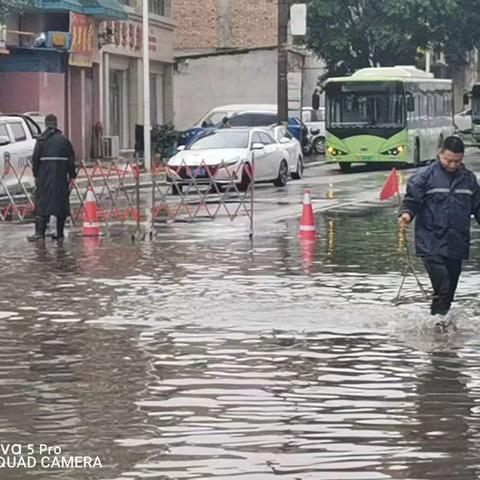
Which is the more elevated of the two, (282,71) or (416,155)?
(282,71)

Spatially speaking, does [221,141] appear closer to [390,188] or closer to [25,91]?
[390,188]

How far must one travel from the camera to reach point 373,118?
137 ft

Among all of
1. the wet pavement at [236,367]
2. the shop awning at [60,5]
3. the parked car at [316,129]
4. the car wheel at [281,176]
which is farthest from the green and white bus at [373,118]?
the wet pavement at [236,367]

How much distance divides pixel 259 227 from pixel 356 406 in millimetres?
13797

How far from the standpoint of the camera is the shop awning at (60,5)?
130ft

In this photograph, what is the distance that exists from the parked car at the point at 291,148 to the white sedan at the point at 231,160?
494 millimetres

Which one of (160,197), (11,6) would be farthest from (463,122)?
(160,197)

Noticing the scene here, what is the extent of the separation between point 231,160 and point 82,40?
13460 mm

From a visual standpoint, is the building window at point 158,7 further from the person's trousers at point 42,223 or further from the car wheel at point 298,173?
the person's trousers at point 42,223

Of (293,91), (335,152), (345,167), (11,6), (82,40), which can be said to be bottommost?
(345,167)

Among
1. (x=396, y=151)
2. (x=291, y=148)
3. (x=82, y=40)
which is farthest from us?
(x=82, y=40)

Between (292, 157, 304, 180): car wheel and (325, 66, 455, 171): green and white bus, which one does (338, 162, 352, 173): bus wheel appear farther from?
(292, 157, 304, 180): car wheel

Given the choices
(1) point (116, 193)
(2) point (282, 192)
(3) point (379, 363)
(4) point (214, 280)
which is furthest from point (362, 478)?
(2) point (282, 192)

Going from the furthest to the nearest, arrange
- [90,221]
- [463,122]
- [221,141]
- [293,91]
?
[463,122]
[293,91]
[221,141]
[90,221]
